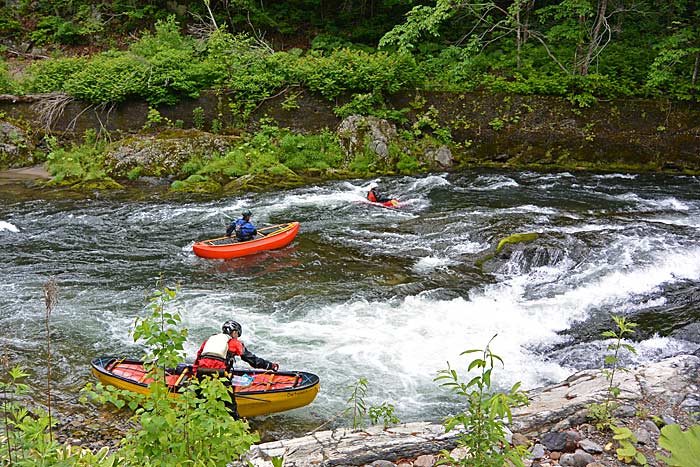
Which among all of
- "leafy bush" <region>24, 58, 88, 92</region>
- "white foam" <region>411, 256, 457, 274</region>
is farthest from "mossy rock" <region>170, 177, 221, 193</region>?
"white foam" <region>411, 256, 457, 274</region>

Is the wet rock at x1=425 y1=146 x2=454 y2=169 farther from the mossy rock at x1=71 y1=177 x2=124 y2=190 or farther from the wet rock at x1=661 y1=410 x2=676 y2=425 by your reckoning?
the wet rock at x1=661 y1=410 x2=676 y2=425

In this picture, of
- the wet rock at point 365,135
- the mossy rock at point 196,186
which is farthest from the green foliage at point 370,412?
the wet rock at point 365,135

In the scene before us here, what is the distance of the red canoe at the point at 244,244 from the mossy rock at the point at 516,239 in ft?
14.1

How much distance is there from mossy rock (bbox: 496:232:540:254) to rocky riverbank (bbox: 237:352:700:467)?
5300 millimetres

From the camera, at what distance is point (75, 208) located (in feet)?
47.3

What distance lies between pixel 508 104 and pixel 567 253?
9646 mm

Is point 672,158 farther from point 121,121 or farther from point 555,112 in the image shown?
point 121,121

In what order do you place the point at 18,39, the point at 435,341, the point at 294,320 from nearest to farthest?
1. the point at 435,341
2. the point at 294,320
3. the point at 18,39

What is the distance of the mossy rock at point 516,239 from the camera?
1052 cm

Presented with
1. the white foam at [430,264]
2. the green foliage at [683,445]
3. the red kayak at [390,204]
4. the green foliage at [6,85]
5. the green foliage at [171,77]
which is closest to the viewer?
the green foliage at [683,445]

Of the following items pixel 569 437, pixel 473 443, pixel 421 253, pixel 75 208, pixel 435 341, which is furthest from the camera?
pixel 75 208

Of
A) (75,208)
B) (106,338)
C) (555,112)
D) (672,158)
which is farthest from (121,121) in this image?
(672,158)

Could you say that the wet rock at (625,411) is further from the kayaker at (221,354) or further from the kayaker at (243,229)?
the kayaker at (243,229)

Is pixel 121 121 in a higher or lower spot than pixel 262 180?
higher
